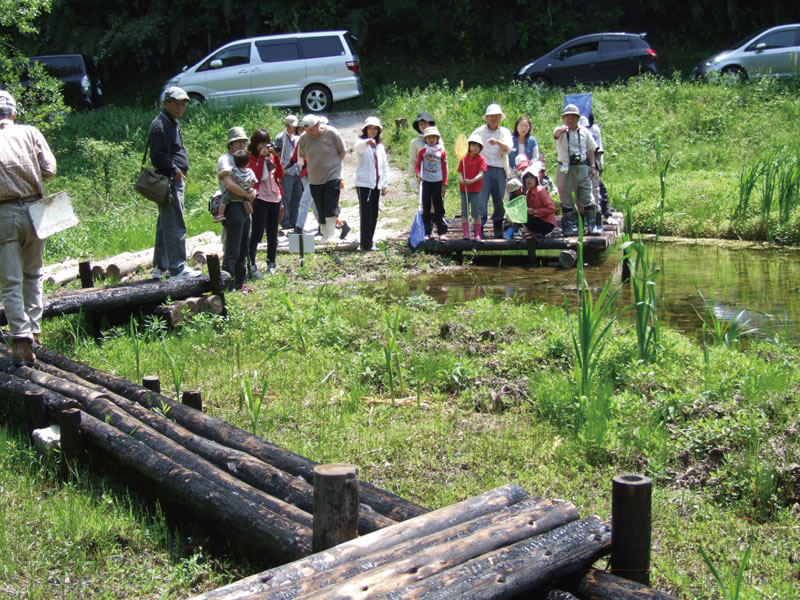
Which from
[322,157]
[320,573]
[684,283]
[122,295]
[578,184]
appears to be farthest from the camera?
[322,157]

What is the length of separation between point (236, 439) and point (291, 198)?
30.9 feet

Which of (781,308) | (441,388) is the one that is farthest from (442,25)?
(441,388)

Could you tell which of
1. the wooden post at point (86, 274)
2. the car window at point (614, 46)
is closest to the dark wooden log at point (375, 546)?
the wooden post at point (86, 274)

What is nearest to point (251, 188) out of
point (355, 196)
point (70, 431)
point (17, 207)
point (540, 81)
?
point (17, 207)

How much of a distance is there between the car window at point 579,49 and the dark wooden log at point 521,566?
825 inches

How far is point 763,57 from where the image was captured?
21703 mm

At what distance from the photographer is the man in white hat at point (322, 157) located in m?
12.0

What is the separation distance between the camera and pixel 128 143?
1878 centimetres

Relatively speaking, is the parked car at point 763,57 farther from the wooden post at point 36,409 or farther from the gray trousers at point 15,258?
the wooden post at point 36,409

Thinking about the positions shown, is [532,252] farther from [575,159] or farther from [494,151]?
[494,151]

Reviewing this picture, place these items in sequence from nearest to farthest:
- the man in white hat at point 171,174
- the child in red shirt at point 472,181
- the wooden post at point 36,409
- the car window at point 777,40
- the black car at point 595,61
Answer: the wooden post at point 36,409 → the man in white hat at point 171,174 → the child in red shirt at point 472,181 → the car window at point 777,40 → the black car at point 595,61

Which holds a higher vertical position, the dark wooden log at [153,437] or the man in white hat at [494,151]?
the man in white hat at [494,151]

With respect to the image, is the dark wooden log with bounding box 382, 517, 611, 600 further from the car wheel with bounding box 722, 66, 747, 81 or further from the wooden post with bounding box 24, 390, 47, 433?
the car wheel with bounding box 722, 66, 747, 81

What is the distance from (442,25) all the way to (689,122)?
1143cm
